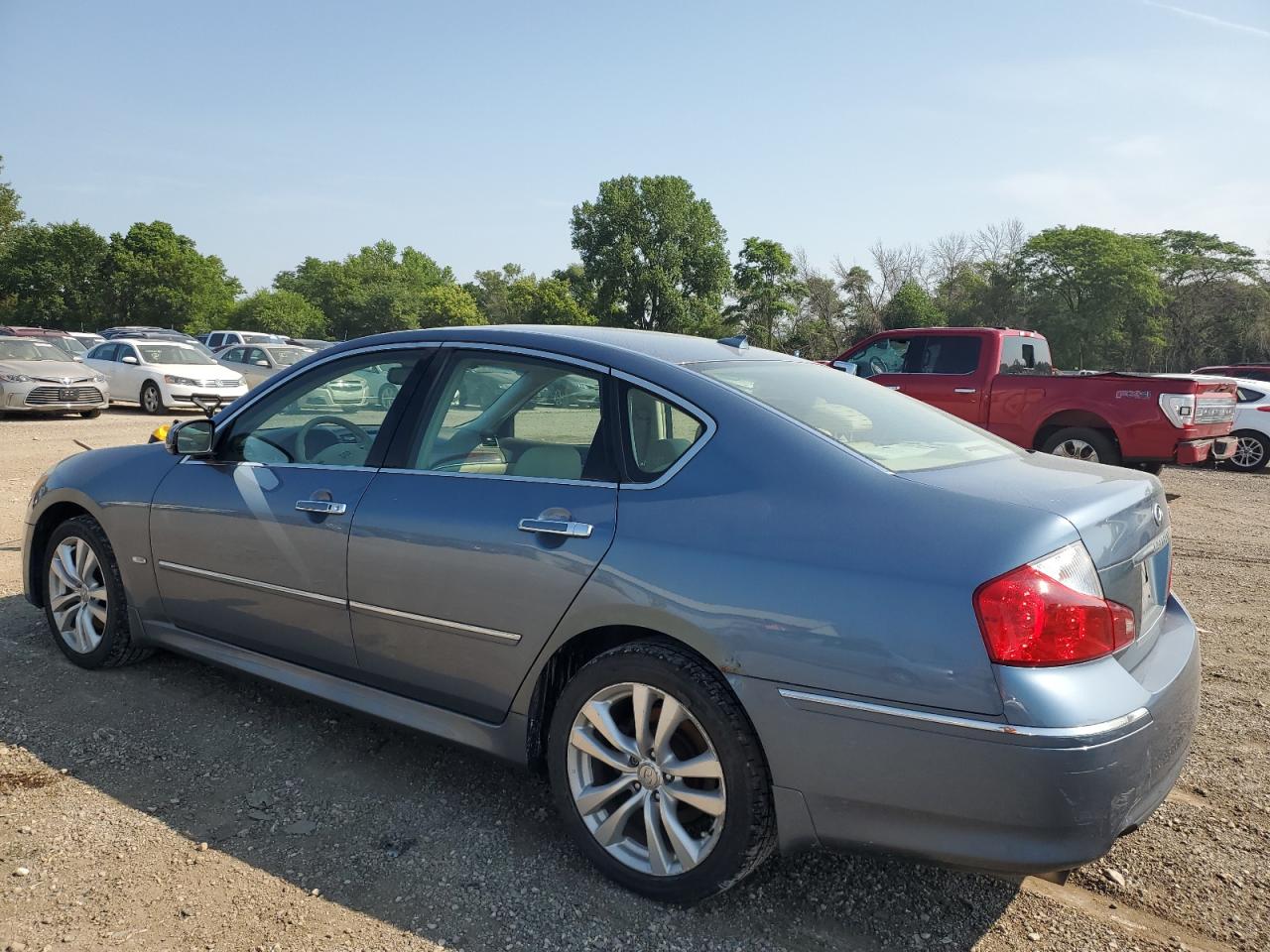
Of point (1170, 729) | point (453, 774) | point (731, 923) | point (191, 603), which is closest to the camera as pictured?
point (1170, 729)

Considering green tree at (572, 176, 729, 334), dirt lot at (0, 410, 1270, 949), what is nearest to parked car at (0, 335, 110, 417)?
dirt lot at (0, 410, 1270, 949)

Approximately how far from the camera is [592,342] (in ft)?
10.1

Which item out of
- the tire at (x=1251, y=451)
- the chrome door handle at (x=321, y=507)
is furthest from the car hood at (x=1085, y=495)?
the tire at (x=1251, y=451)

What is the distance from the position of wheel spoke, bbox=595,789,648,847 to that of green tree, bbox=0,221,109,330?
79886 mm

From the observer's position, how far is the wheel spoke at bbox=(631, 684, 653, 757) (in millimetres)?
A: 2523

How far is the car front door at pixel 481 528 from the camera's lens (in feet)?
8.91

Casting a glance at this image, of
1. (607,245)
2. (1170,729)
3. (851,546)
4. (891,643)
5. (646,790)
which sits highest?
(607,245)

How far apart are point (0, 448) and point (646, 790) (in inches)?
535

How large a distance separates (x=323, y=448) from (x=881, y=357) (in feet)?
32.7

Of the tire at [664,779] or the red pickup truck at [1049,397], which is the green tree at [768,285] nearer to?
the red pickup truck at [1049,397]

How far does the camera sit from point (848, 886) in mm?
2707

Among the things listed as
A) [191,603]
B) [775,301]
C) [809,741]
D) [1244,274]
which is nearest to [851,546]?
[809,741]

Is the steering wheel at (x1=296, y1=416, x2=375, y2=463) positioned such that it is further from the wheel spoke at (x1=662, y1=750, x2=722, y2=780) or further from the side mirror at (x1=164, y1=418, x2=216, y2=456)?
the wheel spoke at (x1=662, y1=750, x2=722, y2=780)

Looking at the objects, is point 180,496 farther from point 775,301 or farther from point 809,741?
point 775,301
